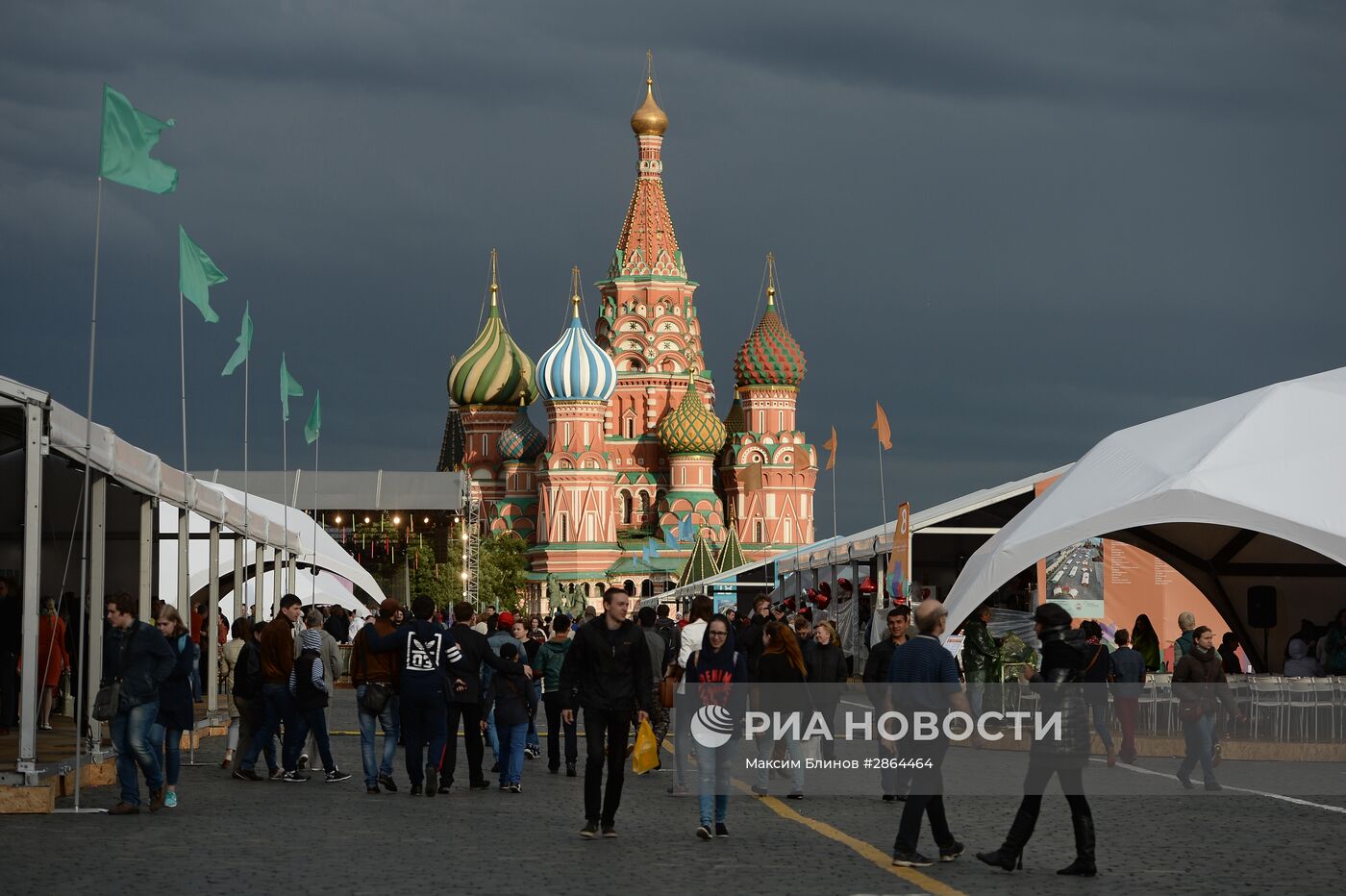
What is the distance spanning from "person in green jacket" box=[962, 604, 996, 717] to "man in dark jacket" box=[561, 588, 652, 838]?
34.5 ft

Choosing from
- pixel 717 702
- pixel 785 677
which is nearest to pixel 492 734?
pixel 785 677

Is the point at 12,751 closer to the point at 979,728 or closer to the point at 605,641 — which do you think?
the point at 605,641

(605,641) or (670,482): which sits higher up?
(670,482)

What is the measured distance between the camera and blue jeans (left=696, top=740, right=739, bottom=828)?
39.1 ft

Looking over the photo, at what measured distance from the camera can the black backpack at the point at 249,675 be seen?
16.5 metres

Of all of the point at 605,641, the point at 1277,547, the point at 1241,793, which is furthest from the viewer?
the point at 1277,547

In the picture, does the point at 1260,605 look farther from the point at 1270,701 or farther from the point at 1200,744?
the point at 1200,744

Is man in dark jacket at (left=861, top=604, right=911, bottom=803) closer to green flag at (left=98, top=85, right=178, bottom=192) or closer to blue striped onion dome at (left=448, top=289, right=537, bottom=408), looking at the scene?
green flag at (left=98, top=85, right=178, bottom=192)

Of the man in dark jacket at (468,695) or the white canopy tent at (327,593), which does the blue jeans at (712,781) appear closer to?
the man in dark jacket at (468,695)

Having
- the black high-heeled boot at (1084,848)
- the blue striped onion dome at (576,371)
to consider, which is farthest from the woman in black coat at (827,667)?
the blue striped onion dome at (576,371)

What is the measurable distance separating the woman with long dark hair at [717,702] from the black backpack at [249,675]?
4.48 m

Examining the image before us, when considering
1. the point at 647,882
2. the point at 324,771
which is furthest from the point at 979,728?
the point at 647,882

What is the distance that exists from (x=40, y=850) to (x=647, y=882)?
11.7ft

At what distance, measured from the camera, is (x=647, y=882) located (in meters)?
9.80
